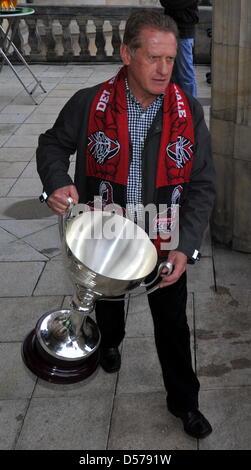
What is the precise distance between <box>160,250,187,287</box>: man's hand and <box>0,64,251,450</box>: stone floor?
2.80 feet

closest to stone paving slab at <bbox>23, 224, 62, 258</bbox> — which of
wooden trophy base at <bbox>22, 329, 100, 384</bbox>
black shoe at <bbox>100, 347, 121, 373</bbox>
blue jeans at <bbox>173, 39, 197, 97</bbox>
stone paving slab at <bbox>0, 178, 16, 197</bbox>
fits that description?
stone paving slab at <bbox>0, 178, 16, 197</bbox>

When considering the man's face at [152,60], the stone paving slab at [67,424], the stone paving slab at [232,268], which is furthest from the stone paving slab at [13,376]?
the man's face at [152,60]

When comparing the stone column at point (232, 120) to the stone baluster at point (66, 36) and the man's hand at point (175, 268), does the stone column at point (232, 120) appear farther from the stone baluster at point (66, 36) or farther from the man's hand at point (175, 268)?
the stone baluster at point (66, 36)

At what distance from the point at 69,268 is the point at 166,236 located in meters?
0.45

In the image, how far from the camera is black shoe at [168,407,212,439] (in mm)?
2723

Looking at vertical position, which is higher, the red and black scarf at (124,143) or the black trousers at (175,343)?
the red and black scarf at (124,143)

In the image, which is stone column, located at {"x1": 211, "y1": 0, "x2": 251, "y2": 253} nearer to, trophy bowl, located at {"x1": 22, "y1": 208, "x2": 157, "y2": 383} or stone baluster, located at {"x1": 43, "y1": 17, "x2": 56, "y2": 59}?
trophy bowl, located at {"x1": 22, "y1": 208, "x2": 157, "y2": 383}

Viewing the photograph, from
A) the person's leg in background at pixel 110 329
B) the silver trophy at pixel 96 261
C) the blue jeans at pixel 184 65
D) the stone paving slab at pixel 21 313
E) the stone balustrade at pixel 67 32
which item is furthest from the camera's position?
the stone balustrade at pixel 67 32

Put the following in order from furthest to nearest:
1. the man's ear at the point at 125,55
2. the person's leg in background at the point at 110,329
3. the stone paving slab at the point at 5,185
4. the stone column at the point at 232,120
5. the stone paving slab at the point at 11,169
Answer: the stone paving slab at the point at 11,169, the stone paving slab at the point at 5,185, the stone column at the point at 232,120, the person's leg in background at the point at 110,329, the man's ear at the point at 125,55

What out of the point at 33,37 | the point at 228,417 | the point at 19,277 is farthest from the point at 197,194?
the point at 33,37

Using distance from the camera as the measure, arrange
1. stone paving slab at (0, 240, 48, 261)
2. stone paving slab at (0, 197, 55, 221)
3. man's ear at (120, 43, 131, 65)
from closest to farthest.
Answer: man's ear at (120, 43, 131, 65) → stone paving slab at (0, 240, 48, 261) → stone paving slab at (0, 197, 55, 221)

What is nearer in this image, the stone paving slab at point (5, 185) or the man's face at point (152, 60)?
the man's face at point (152, 60)

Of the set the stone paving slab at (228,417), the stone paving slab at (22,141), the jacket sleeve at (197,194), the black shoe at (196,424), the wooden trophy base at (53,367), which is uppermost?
the jacket sleeve at (197,194)

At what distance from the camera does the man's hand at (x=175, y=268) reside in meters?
2.31
